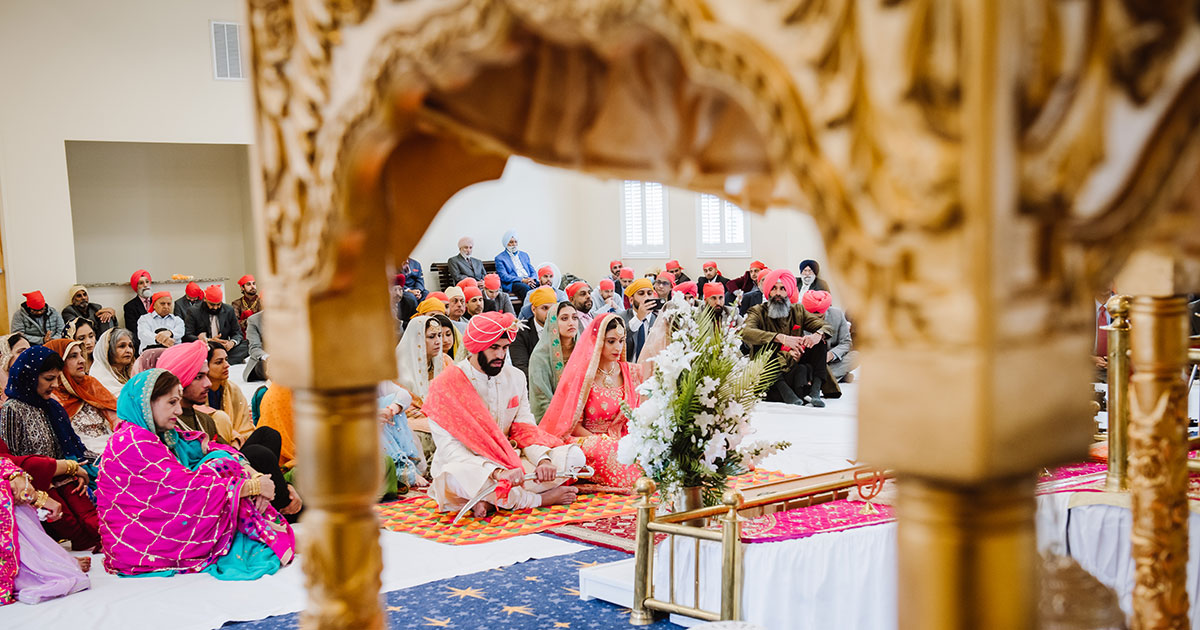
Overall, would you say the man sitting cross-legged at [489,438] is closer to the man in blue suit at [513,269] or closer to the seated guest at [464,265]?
the man in blue suit at [513,269]

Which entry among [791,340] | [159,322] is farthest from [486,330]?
[159,322]

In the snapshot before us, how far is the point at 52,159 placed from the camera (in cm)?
1085

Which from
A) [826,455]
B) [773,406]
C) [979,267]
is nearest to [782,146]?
[979,267]

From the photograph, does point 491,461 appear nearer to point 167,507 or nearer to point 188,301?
point 167,507

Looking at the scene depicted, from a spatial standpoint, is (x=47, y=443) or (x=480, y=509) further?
(x=480, y=509)

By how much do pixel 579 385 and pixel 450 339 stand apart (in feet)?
4.30

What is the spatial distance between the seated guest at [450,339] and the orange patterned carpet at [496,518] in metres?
1.39

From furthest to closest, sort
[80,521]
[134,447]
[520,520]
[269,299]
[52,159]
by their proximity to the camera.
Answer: [52,159] < [520,520] < [80,521] < [134,447] < [269,299]

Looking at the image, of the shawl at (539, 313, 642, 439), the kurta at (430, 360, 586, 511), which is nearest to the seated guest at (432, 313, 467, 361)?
the shawl at (539, 313, 642, 439)

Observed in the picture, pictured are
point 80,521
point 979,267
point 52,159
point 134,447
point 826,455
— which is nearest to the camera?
point 979,267

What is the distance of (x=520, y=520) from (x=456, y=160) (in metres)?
3.59

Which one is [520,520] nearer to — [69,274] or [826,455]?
[826,455]

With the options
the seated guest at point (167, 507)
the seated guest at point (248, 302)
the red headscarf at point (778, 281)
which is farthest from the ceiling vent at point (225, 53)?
the seated guest at point (167, 507)

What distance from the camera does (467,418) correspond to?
4863 millimetres
